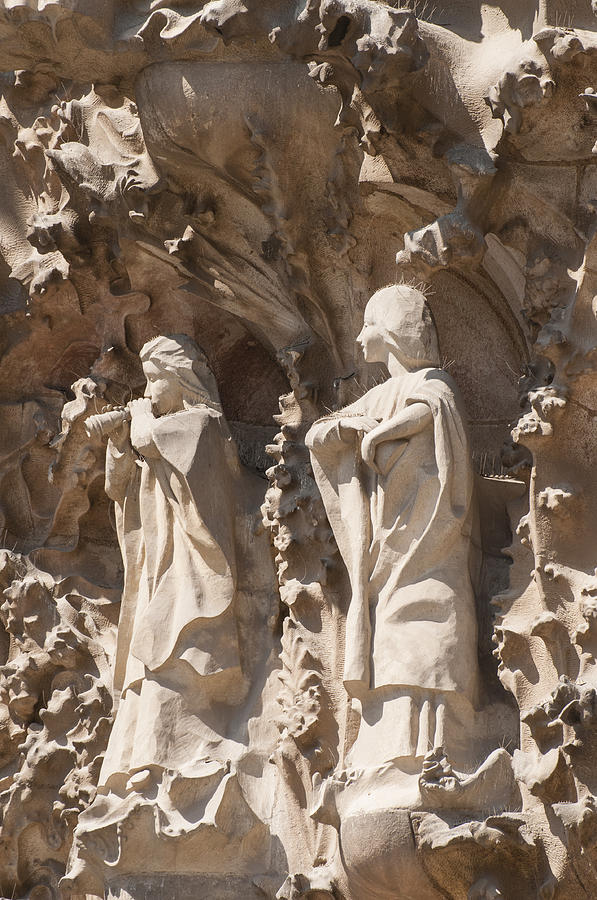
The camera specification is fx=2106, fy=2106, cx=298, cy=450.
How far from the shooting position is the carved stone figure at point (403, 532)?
286 inches

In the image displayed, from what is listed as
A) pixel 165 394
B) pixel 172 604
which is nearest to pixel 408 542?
pixel 172 604

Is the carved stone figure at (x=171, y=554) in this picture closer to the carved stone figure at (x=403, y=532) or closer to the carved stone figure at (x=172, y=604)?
the carved stone figure at (x=172, y=604)

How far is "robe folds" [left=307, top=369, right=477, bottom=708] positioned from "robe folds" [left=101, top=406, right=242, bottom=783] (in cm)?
60

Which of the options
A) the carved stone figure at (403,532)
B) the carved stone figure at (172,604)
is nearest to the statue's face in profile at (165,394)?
the carved stone figure at (172,604)

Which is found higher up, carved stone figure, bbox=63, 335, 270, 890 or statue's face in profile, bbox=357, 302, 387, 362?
statue's face in profile, bbox=357, 302, 387, 362

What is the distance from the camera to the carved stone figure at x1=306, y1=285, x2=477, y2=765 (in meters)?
7.27

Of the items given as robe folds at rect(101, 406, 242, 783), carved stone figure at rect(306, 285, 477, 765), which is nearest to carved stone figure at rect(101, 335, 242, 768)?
robe folds at rect(101, 406, 242, 783)

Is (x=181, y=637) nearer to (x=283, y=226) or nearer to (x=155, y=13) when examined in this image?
(x=283, y=226)

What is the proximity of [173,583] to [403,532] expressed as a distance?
1.06 meters

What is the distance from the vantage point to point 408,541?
7477 millimetres

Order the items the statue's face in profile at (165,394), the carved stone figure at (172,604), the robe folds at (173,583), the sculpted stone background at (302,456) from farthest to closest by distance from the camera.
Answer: the statue's face in profile at (165,394) < the robe folds at (173,583) < the carved stone figure at (172,604) < the sculpted stone background at (302,456)

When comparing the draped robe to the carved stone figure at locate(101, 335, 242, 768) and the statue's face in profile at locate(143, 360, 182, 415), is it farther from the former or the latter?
the statue's face in profile at locate(143, 360, 182, 415)

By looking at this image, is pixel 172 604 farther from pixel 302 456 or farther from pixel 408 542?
pixel 408 542

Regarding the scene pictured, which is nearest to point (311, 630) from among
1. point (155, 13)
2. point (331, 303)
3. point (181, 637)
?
point (181, 637)
